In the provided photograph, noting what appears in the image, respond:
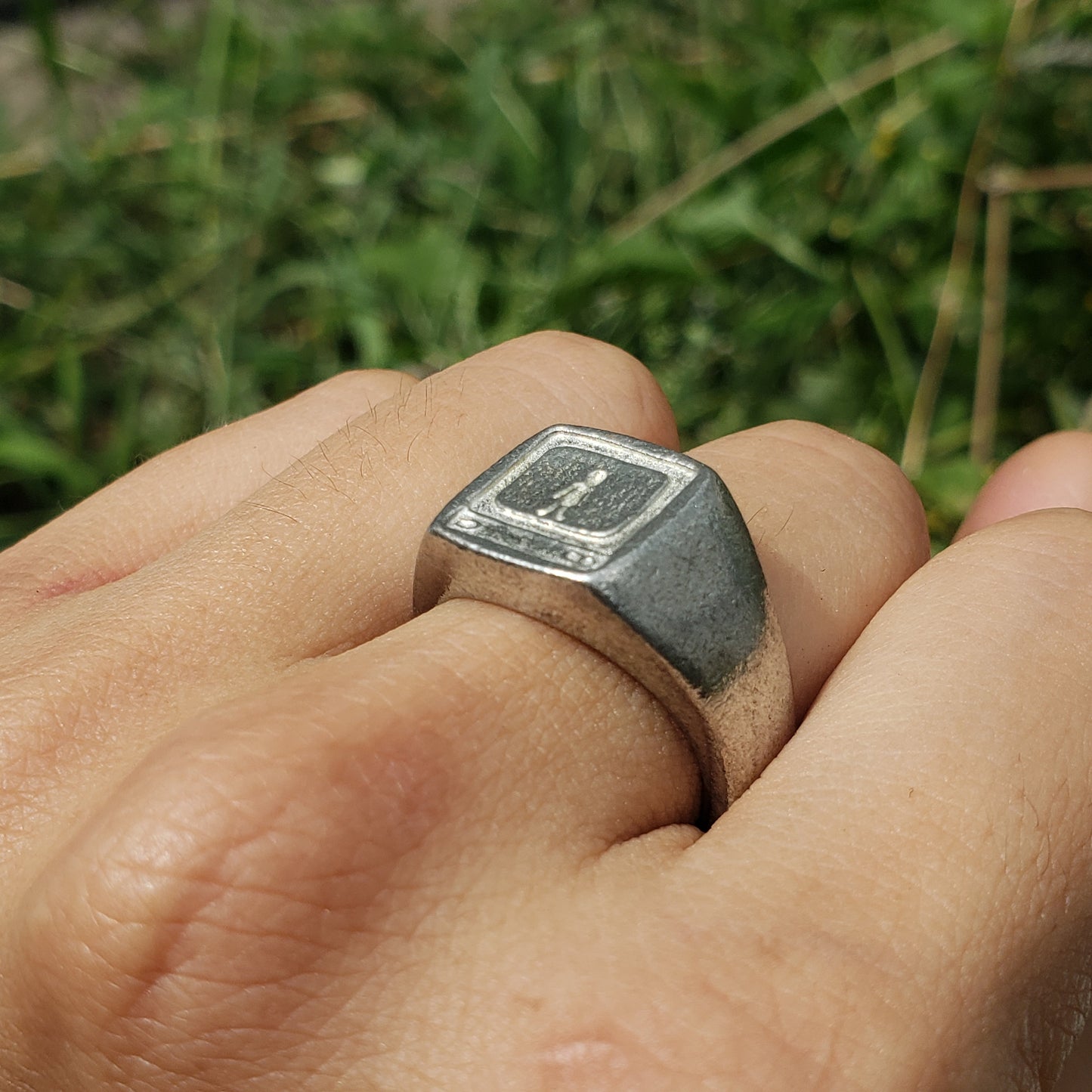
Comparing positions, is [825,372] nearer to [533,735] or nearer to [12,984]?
[533,735]

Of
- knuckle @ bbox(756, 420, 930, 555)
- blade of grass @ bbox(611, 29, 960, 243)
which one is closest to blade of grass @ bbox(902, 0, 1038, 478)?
blade of grass @ bbox(611, 29, 960, 243)

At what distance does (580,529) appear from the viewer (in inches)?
32.1

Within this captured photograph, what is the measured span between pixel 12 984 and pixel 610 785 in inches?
15.6

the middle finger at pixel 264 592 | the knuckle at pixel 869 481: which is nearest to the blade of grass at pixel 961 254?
the knuckle at pixel 869 481

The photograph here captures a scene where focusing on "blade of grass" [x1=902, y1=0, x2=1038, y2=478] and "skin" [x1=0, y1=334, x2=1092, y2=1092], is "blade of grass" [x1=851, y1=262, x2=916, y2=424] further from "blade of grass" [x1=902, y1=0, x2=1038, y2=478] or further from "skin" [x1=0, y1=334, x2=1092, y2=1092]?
"skin" [x1=0, y1=334, x2=1092, y2=1092]

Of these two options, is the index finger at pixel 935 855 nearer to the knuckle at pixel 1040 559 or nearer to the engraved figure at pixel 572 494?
the knuckle at pixel 1040 559

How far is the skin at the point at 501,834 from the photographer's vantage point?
70 cm

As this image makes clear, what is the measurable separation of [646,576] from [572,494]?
0.10 metres

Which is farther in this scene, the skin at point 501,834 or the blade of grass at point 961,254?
the blade of grass at point 961,254

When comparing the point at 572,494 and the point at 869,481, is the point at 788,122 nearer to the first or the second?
the point at 869,481

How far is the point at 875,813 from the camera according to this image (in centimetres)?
80

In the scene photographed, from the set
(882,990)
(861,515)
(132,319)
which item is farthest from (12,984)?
(132,319)

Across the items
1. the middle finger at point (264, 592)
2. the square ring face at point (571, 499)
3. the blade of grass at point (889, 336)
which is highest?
the square ring face at point (571, 499)

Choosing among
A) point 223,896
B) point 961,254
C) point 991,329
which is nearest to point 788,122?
point 961,254
